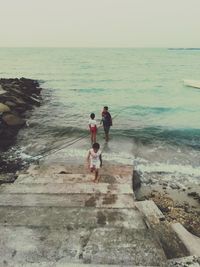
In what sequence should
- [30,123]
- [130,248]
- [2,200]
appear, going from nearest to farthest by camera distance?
[130,248]
[2,200]
[30,123]

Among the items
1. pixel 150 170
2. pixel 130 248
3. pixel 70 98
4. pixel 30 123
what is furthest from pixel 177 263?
pixel 70 98

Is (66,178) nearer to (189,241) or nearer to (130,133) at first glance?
(189,241)

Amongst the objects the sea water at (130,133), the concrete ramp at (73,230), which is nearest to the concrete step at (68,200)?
the concrete ramp at (73,230)

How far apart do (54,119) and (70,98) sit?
11684mm

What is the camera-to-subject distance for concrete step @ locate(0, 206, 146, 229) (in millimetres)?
6008

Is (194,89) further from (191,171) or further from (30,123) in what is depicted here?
(191,171)

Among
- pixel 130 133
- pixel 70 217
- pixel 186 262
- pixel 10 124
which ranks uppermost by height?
pixel 70 217

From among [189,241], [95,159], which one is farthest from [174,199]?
[189,241]

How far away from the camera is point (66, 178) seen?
9.73 metres

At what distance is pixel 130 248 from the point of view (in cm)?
524

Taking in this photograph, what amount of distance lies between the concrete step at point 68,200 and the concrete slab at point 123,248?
1.52 m

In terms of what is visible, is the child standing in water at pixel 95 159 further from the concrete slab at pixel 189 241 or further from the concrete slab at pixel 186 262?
the concrete slab at pixel 186 262

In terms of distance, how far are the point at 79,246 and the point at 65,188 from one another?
3253 mm

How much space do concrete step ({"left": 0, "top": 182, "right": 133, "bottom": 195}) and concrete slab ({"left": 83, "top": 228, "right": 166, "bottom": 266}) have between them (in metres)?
2.62
